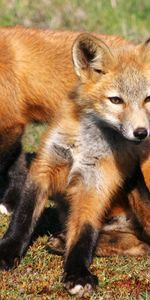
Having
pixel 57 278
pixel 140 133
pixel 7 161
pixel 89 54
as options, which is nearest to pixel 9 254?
pixel 57 278

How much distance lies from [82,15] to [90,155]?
30.3 feet

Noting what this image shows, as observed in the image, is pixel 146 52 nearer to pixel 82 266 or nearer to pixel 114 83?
pixel 114 83

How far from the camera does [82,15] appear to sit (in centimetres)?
1531

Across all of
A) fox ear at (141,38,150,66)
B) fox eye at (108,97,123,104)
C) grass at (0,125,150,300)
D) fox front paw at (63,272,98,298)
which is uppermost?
fox ear at (141,38,150,66)

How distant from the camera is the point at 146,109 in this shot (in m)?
6.09

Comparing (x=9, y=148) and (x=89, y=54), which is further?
(x=9, y=148)

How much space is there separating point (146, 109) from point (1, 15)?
9.00 meters

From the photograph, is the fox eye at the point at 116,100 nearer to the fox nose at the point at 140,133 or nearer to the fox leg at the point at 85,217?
the fox nose at the point at 140,133

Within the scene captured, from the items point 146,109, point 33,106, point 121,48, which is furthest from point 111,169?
point 33,106

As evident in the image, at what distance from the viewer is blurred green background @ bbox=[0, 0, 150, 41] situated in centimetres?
1466

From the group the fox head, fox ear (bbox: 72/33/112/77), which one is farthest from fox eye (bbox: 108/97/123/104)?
fox ear (bbox: 72/33/112/77)

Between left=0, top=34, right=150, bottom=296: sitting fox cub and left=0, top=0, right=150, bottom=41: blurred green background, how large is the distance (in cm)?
797

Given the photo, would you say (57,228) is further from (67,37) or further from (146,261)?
(67,37)

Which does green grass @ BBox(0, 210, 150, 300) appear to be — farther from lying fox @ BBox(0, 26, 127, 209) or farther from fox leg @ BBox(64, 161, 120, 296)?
lying fox @ BBox(0, 26, 127, 209)
